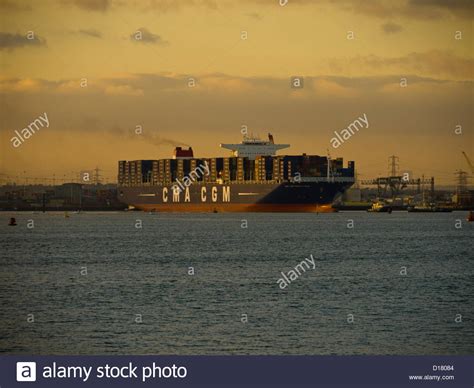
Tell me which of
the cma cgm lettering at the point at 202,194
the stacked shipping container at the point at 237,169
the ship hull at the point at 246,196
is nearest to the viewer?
the ship hull at the point at 246,196

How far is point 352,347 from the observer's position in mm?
30469

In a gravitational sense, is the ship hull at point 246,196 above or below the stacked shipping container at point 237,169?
below

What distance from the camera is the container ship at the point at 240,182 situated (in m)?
153

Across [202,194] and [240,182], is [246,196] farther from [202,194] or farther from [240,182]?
[202,194]

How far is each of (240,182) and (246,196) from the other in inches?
165

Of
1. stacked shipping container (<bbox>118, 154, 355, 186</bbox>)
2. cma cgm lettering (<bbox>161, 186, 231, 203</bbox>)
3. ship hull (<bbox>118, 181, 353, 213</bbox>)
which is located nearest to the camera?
ship hull (<bbox>118, 181, 353, 213</bbox>)

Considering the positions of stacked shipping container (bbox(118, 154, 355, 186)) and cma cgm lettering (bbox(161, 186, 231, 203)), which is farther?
cma cgm lettering (bbox(161, 186, 231, 203))

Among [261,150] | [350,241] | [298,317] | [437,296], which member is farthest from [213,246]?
[261,150]

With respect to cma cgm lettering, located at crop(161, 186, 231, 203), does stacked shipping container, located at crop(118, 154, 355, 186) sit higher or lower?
higher

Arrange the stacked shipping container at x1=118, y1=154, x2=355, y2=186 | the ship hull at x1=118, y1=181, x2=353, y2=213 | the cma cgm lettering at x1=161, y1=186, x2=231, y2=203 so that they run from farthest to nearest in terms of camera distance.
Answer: the cma cgm lettering at x1=161, y1=186, x2=231, y2=203 < the stacked shipping container at x1=118, y1=154, x2=355, y2=186 < the ship hull at x1=118, y1=181, x2=353, y2=213

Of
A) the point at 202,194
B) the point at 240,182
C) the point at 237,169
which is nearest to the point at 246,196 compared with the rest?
the point at 240,182

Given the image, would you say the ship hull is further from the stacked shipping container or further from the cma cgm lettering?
the stacked shipping container

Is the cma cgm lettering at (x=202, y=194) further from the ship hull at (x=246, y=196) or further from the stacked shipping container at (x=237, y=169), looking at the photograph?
the stacked shipping container at (x=237, y=169)

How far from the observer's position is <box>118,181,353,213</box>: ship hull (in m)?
152
